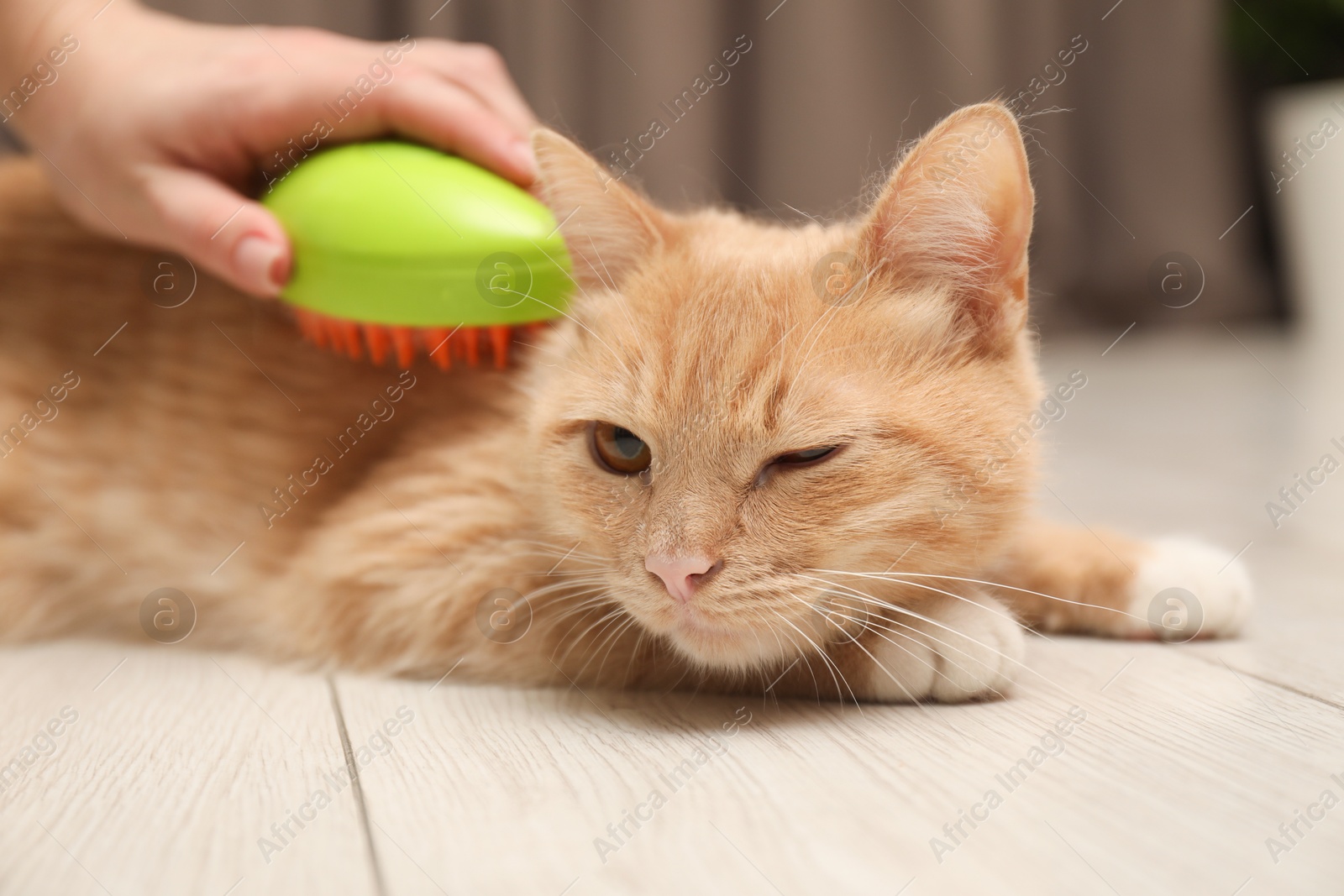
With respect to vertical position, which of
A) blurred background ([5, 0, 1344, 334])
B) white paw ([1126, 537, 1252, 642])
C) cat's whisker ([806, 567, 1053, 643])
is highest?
blurred background ([5, 0, 1344, 334])

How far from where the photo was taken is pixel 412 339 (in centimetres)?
147

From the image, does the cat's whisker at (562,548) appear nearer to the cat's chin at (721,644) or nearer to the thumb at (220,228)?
the cat's chin at (721,644)

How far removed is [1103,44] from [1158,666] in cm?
403

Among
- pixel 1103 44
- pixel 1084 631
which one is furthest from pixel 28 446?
pixel 1103 44

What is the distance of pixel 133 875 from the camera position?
30.4 inches

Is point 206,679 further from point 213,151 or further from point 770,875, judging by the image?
point 770,875

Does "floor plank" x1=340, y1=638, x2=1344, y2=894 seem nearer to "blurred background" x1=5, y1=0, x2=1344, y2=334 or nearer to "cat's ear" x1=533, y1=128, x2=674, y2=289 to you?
"cat's ear" x1=533, y1=128, x2=674, y2=289

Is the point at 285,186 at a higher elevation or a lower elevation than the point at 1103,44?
lower

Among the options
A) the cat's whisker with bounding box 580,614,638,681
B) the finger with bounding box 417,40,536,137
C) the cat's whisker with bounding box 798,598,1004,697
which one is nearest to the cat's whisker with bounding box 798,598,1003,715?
the cat's whisker with bounding box 798,598,1004,697

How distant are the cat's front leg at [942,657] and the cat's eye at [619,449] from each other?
328mm

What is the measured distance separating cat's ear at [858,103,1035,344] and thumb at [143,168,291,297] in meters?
0.78

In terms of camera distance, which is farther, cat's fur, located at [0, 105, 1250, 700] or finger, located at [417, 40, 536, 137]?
finger, located at [417, 40, 536, 137]

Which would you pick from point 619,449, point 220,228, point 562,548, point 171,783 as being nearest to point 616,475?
point 619,449

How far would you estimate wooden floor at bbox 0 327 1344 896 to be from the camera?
771 mm
